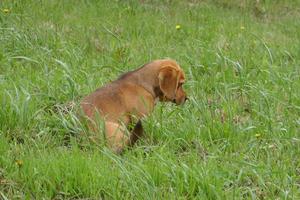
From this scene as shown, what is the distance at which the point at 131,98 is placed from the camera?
5734mm

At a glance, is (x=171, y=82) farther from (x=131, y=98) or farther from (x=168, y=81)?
(x=131, y=98)

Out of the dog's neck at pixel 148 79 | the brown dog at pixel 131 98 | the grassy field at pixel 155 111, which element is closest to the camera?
the grassy field at pixel 155 111

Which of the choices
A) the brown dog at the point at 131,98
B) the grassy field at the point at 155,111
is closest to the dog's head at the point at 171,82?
the brown dog at the point at 131,98

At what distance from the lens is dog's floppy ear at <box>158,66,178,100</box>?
19.7 ft

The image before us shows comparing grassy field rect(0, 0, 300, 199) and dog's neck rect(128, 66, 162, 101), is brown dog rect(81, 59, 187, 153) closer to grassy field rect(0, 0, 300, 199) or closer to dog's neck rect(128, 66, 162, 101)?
dog's neck rect(128, 66, 162, 101)

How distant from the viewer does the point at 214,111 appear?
18.9ft

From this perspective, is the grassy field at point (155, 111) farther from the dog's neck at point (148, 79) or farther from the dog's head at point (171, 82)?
the dog's neck at point (148, 79)

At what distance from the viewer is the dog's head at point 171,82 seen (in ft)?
19.7

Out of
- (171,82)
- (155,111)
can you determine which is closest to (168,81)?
(171,82)

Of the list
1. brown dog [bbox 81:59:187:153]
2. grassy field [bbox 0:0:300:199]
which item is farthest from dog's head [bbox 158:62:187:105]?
grassy field [bbox 0:0:300:199]

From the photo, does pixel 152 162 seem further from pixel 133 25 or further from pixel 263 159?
pixel 133 25

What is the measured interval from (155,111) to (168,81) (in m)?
0.28

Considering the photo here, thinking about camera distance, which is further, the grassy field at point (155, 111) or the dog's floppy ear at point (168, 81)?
the dog's floppy ear at point (168, 81)

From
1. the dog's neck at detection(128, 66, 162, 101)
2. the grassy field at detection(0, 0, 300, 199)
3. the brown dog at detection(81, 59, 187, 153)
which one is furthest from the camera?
the dog's neck at detection(128, 66, 162, 101)
